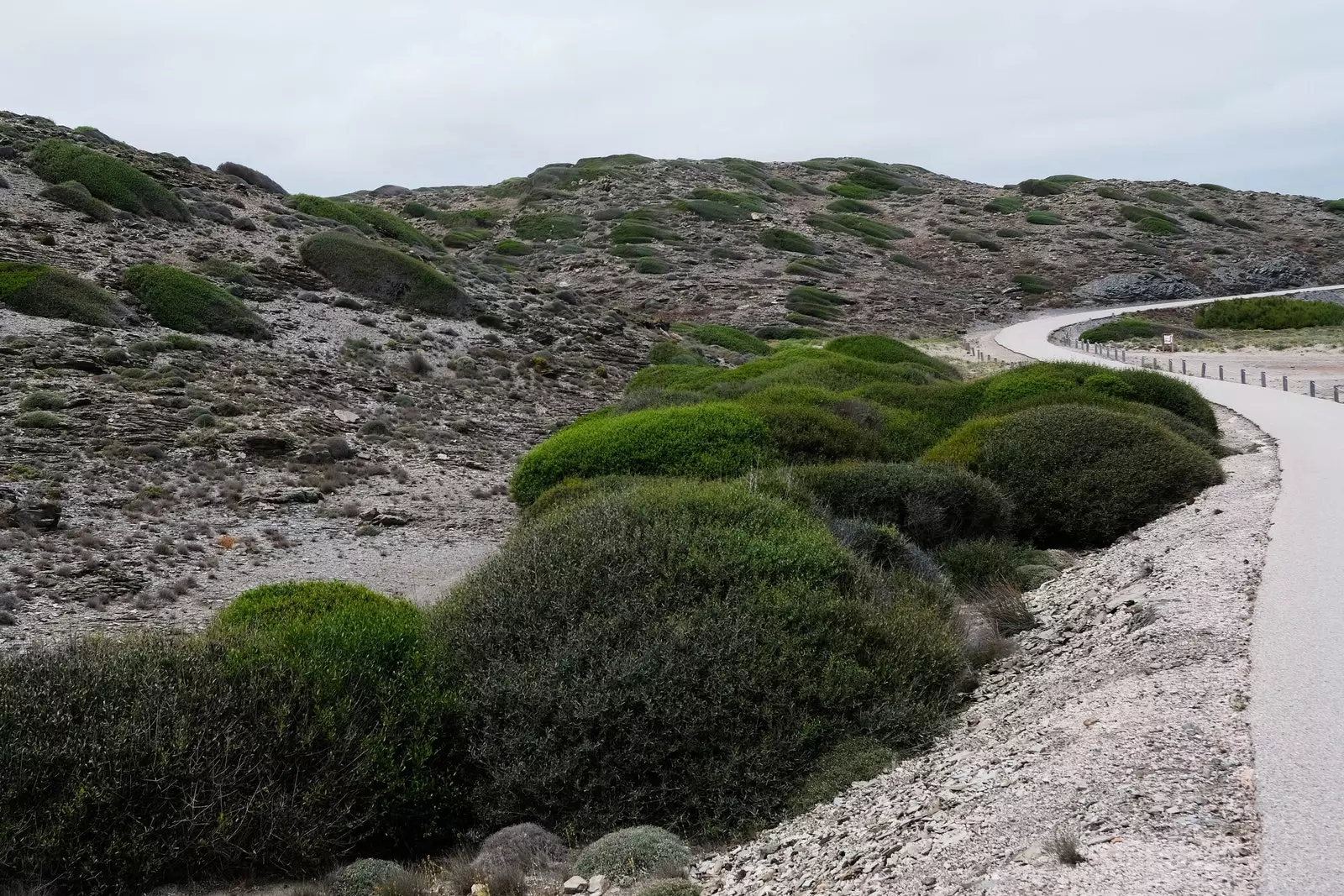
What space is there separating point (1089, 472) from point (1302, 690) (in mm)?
8803

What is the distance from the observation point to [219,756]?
700 cm

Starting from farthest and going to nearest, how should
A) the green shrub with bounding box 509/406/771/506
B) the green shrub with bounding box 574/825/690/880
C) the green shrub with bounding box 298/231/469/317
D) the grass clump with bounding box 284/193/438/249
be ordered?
1. the grass clump with bounding box 284/193/438/249
2. the green shrub with bounding box 298/231/469/317
3. the green shrub with bounding box 509/406/771/506
4. the green shrub with bounding box 574/825/690/880

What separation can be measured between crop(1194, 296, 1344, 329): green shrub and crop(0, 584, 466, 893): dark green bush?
5713cm

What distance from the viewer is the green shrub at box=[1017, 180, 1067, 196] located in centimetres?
9750

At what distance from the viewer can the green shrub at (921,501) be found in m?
13.7

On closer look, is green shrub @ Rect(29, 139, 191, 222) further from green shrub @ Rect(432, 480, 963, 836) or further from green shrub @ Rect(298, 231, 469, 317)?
green shrub @ Rect(432, 480, 963, 836)

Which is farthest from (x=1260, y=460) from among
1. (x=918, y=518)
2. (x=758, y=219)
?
(x=758, y=219)

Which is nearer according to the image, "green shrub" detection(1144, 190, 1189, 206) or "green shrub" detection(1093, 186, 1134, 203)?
"green shrub" detection(1144, 190, 1189, 206)

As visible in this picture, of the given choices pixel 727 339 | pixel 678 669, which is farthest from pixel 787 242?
pixel 678 669

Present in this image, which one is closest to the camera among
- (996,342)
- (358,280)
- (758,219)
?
(358,280)

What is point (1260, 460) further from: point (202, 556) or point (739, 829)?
point (202, 556)

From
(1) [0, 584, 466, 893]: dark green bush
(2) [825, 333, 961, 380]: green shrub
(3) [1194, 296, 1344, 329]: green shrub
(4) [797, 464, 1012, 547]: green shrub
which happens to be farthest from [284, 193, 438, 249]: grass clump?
(3) [1194, 296, 1344, 329]: green shrub

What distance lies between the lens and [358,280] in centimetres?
3247

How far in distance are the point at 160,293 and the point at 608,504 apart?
1937cm
